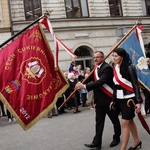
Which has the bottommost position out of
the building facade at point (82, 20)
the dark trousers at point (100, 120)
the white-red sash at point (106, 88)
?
the dark trousers at point (100, 120)

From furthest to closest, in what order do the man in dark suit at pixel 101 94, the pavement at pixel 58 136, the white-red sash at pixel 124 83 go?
the pavement at pixel 58 136 < the man in dark suit at pixel 101 94 < the white-red sash at pixel 124 83

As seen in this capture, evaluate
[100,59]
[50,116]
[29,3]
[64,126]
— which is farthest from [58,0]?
[100,59]

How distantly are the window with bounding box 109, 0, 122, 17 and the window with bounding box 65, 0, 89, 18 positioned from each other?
1941 millimetres

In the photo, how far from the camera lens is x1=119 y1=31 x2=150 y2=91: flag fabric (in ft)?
24.1

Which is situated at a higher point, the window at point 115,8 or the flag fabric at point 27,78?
the window at point 115,8

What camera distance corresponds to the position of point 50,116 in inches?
449

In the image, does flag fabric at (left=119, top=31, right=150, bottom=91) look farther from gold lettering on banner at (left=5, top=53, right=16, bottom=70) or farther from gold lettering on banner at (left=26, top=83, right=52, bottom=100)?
gold lettering on banner at (left=5, top=53, right=16, bottom=70)

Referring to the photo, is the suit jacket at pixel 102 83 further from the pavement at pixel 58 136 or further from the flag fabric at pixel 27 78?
the pavement at pixel 58 136

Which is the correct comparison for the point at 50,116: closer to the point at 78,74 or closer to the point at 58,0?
the point at 78,74

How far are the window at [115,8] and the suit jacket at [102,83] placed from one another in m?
16.0

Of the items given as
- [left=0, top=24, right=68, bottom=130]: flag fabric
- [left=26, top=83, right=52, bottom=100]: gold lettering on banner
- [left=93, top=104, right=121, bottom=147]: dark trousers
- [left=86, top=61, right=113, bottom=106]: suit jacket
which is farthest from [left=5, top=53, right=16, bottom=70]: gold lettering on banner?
[left=93, top=104, right=121, bottom=147]: dark trousers

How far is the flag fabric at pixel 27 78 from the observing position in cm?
533

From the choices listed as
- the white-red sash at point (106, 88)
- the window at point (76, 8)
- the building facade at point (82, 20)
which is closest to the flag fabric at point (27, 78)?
the white-red sash at point (106, 88)

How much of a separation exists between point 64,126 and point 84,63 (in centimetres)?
1124
